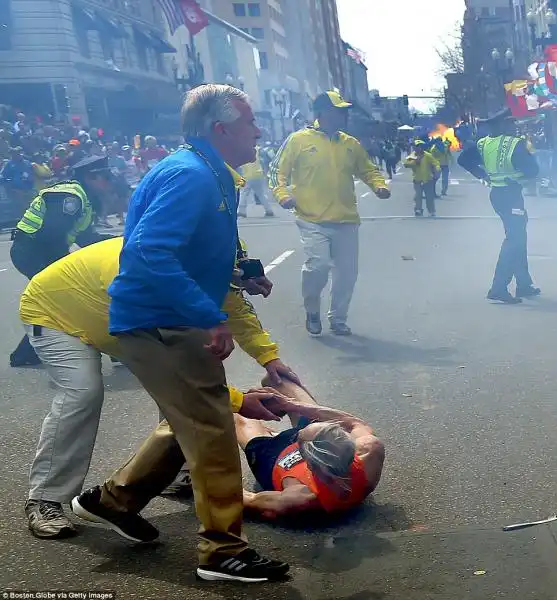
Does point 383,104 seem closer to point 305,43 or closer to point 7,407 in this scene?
point 305,43

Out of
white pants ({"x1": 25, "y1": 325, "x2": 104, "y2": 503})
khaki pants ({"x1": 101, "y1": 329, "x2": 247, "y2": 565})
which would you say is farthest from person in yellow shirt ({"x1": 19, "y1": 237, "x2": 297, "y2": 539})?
khaki pants ({"x1": 101, "y1": 329, "x2": 247, "y2": 565})

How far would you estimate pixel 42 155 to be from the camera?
2250 cm

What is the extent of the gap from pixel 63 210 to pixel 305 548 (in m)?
3.15

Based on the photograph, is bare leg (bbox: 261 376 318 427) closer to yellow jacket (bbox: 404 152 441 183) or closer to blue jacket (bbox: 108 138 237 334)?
blue jacket (bbox: 108 138 237 334)

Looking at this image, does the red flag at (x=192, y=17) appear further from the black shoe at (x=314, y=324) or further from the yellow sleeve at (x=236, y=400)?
the yellow sleeve at (x=236, y=400)

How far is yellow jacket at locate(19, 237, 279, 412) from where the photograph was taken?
Answer: 392 centimetres

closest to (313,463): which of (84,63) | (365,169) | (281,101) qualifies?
(365,169)

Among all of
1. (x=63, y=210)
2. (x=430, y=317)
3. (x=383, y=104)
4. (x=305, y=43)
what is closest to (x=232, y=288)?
(x=63, y=210)

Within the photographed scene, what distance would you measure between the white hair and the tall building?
34.1m

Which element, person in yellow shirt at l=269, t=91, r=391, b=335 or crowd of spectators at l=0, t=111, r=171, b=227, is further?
crowd of spectators at l=0, t=111, r=171, b=227

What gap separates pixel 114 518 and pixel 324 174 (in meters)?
4.73

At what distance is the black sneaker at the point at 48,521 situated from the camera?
3.83 meters

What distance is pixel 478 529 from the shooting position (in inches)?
147

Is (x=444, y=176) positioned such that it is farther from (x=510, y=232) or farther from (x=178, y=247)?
(x=178, y=247)
